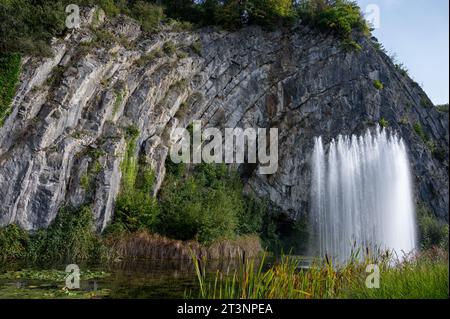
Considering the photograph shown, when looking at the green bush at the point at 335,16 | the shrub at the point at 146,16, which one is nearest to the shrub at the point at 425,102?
the green bush at the point at 335,16

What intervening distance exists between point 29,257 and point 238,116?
16.7 m

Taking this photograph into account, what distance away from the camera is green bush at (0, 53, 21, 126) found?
53.9 feet

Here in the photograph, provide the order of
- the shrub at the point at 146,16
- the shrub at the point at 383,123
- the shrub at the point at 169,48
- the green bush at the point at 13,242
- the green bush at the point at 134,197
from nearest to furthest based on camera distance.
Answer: the green bush at the point at 13,242 < the green bush at the point at 134,197 < the shrub at the point at 146,16 < the shrub at the point at 169,48 < the shrub at the point at 383,123

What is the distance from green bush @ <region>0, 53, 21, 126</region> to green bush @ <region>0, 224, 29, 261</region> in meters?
4.36

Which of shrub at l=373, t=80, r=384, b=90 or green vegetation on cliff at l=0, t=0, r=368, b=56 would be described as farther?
shrub at l=373, t=80, r=384, b=90

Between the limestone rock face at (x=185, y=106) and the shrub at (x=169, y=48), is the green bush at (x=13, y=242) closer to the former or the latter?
the limestone rock face at (x=185, y=106)

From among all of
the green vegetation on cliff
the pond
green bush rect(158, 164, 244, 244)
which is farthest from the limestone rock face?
the pond

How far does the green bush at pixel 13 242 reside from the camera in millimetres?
14438

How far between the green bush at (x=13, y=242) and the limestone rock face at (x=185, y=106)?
429mm

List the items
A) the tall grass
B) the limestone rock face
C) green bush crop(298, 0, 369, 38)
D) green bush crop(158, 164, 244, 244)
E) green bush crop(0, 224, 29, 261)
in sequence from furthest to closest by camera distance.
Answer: green bush crop(298, 0, 369, 38) → green bush crop(158, 164, 244, 244) → the limestone rock face → green bush crop(0, 224, 29, 261) → the tall grass

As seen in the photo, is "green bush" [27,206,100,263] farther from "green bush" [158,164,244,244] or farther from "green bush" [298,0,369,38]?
"green bush" [298,0,369,38]

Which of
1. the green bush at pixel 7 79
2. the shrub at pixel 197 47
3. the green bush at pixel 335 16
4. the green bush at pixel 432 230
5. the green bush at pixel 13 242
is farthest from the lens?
the green bush at pixel 335 16

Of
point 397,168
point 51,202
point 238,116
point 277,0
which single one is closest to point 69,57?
point 51,202

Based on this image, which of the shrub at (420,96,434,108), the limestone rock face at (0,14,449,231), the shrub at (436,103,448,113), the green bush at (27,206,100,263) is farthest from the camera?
the shrub at (436,103,448,113)
